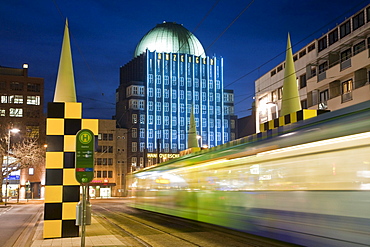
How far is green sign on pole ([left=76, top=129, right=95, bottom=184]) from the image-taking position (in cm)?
1115

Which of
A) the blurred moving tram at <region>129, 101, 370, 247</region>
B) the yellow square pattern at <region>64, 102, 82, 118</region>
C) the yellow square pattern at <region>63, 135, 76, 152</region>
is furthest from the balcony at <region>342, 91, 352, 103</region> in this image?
the yellow square pattern at <region>63, 135, 76, 152</region>

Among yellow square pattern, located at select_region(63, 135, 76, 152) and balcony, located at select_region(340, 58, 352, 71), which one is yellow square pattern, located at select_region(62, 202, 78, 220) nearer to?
yellow square pattern, located at select_region(63, 135, 76, 152)

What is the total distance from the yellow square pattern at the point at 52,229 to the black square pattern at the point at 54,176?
47.4 inches

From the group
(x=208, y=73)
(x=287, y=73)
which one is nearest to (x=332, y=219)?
(x=287, y=73)

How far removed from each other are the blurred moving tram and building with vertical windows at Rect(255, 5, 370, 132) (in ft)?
68.8

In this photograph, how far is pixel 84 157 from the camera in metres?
11.4

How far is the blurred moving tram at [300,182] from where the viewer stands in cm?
883

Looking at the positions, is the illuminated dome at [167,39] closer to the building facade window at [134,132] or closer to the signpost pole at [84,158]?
the building facade window at [134,132]

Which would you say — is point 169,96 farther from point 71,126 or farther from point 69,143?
point 69,143

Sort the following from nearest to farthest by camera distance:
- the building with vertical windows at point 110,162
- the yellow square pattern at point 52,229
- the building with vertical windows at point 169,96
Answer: the yellow square pattern at point 52,229, the building with vertical windows at point 110,162, the building with vertical windows at point 169,96

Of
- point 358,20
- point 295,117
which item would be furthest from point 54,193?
point 358,20

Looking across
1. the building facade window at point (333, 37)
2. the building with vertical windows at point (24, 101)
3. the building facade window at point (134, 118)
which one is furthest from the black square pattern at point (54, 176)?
the building facade window at point (134, 118)

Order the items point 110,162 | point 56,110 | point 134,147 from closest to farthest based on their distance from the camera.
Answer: point 56,110, point 110,162, point 134,147

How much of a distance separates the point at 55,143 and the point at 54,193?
158 cm
